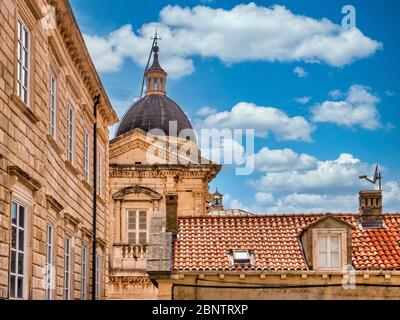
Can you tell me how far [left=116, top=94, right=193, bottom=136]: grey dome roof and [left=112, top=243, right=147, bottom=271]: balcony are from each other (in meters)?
7.23

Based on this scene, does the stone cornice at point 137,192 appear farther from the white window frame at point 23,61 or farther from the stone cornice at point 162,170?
the white window frame at point 23,61

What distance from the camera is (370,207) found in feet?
87.2

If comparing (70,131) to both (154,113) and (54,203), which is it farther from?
(154,113)

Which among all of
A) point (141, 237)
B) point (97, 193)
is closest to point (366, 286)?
point (97, 193)

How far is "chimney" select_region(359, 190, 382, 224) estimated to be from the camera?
26.4 metres

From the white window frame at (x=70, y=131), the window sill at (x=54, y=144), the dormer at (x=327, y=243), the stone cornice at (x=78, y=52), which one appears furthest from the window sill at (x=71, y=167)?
the dormer at (x=327, y=243)

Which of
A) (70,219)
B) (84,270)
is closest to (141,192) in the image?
(84,270)

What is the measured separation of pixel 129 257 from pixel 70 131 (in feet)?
56.4

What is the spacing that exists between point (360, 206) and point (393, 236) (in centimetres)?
164

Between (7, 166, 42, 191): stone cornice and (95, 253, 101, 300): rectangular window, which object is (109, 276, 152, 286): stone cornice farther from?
(7, 166, 42, 191): stone cornice

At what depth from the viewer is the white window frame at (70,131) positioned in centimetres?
1914

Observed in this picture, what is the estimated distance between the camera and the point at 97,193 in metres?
24.2

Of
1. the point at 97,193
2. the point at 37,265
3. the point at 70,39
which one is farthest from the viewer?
the point at 97,193
